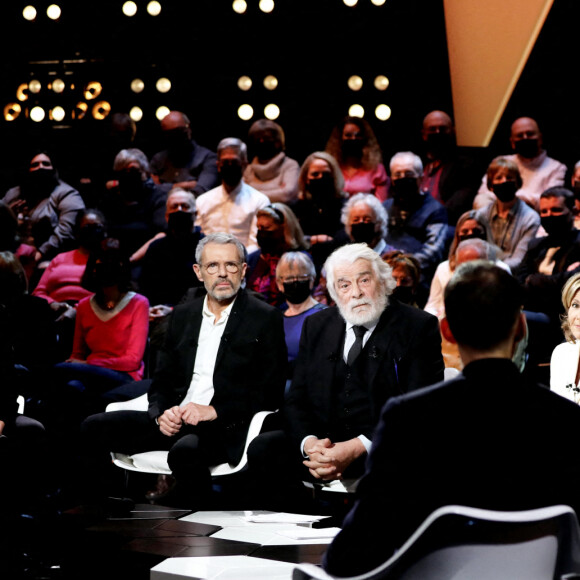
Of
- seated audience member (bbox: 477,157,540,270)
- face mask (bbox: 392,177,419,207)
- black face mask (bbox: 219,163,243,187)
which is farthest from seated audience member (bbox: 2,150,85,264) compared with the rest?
seated audience member (bbox: 477,157,540,270)

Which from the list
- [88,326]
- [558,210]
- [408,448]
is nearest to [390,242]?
[558,210]

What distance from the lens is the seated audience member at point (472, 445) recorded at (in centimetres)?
149

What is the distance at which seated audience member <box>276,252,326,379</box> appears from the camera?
4.85 m

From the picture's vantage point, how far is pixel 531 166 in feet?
21.1

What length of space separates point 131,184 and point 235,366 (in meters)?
3.16

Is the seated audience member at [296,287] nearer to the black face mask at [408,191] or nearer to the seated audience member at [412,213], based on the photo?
the seated audience member at [412,213]

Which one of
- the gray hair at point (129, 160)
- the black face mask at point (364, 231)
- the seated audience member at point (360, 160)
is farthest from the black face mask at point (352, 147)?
the gray hair at point (129, 160)

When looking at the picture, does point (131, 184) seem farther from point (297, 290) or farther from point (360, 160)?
point (297, 290)

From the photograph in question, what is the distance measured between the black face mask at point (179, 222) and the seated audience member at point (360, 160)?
1.34 m

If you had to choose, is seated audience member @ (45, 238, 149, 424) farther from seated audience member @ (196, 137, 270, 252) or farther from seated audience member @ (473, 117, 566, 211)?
seated audience member @ (473, 117, 566, 211)

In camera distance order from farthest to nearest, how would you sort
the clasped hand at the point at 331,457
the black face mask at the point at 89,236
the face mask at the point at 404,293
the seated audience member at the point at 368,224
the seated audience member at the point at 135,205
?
the seated audience member at the point at 135,205 < the black face mask at the point at 89,236 < the seated audience member at the point at 368,224 < the face mask at the point at 404,293 < the clasped hand at the point at 331,457

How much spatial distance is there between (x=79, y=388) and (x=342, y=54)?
4514mm

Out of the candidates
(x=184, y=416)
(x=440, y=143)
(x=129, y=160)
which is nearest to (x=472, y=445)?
(x=184, y=416)

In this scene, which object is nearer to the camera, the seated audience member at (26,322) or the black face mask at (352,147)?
the seated audience member at (26,322)
